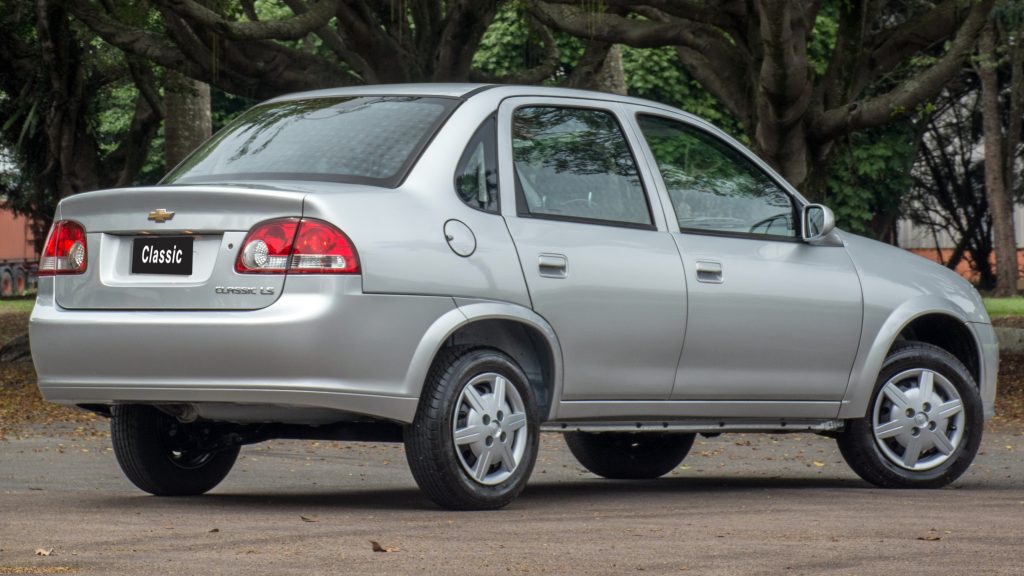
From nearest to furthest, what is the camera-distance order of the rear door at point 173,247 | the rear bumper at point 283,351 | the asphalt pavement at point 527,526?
the asphalt pavement at point 527,526 < the rear bumper at point 283,351 < the rear door at point 173,247

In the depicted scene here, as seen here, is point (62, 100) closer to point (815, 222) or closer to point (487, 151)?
point (815, 222)

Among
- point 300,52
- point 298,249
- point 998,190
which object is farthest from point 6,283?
point 298,249

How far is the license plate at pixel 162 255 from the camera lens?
23.6 ft

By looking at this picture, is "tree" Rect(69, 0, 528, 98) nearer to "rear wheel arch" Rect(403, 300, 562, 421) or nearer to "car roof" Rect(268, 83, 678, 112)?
"car roof" Rect(268, 83, 678, 112)

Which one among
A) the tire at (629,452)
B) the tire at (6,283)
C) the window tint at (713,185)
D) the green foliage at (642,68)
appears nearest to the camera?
the window tint at (713,185)

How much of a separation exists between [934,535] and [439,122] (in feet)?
8.31

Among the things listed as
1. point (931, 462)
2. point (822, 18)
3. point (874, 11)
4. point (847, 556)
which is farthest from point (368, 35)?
point (822, 18)

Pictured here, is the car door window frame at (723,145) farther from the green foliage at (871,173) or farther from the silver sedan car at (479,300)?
the green foliage at (871,173)

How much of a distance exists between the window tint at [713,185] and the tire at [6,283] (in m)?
52.9

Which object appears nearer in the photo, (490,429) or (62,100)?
(490,429)

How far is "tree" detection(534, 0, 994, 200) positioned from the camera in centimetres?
1491

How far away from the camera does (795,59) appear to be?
14258mm

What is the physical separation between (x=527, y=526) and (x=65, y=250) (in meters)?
2.22

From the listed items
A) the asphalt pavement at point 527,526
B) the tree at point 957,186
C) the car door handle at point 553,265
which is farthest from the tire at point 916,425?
the tree at point 957,186
